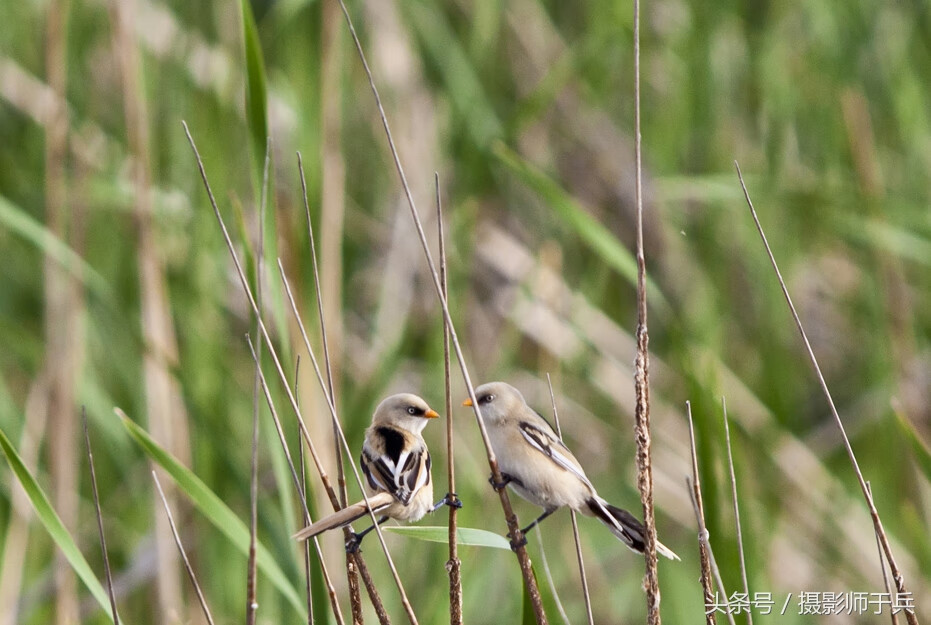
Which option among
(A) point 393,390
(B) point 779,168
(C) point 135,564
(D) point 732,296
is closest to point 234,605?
(C) point 135,564

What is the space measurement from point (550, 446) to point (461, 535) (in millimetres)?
257

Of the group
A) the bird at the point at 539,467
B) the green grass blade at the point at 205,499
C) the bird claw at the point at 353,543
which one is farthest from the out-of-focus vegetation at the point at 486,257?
the bird claw at the point at 353,543

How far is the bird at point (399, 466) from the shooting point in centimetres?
136

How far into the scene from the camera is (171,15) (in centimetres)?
356

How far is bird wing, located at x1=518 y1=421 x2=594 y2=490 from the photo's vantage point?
1507 mm

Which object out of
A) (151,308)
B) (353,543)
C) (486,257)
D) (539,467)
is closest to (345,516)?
(353,543)

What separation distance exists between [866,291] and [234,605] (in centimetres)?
252

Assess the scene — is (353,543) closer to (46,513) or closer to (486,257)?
(46,513)

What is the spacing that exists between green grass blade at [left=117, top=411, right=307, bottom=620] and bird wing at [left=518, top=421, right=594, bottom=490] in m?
0.44

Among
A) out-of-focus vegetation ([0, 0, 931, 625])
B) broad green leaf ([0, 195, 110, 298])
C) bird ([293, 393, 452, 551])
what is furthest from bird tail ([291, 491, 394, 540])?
broad green leaf ([0, 195, 110, 298])

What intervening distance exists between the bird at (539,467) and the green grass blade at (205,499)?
1.28ft

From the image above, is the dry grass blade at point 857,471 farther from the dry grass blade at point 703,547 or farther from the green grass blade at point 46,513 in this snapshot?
the green grass blade at point 46,513

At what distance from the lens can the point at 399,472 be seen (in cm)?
137

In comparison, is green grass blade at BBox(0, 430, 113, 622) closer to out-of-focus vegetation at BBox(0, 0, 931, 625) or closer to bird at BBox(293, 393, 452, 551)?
bird at BBox(293, 393, 452, 551)
